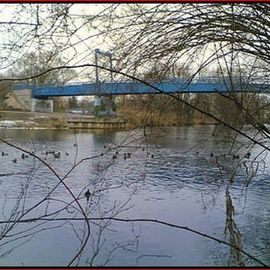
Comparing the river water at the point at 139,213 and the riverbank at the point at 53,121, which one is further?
the riverbank at the point at 53,121

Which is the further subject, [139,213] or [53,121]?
[53,121]

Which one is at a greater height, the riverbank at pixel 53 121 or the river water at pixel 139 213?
the river water at pixel 139 213

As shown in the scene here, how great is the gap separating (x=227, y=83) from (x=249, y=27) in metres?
0.26

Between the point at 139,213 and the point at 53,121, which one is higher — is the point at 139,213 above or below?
above

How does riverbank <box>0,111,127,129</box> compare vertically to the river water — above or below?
below

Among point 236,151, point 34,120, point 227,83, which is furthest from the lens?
point 34,120

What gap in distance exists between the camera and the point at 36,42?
175 centimetres

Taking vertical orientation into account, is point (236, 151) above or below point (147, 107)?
below

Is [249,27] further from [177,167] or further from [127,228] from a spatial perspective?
[177,167]

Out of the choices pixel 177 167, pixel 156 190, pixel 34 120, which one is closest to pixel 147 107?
pixel 156 190

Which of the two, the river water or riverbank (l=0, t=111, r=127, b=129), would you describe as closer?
the river water

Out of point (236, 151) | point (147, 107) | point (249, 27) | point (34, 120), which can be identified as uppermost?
point (249, 27)

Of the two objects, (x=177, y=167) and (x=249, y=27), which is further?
(x=177, y=167)

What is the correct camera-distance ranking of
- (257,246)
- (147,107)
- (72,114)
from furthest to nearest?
(72,114) → (257,246) → (147,107)
